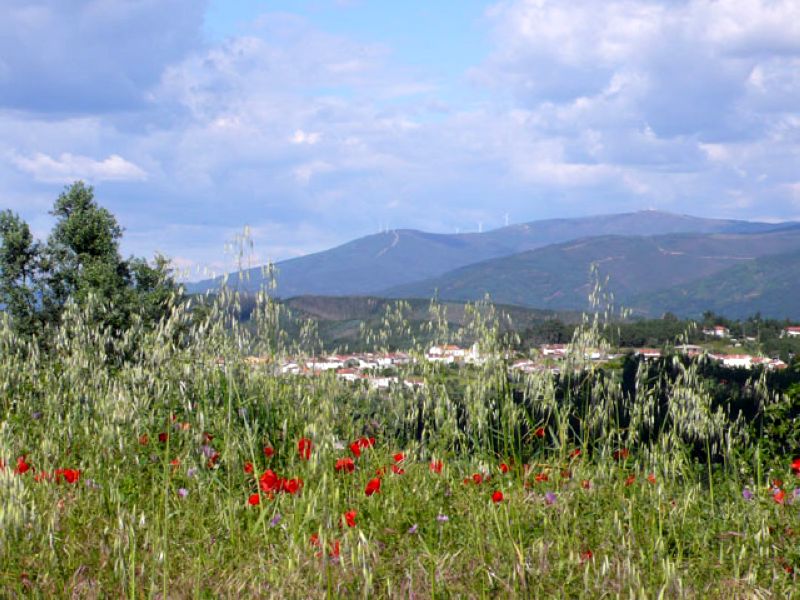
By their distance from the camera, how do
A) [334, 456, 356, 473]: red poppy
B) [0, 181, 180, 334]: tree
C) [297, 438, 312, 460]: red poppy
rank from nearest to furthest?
[297, 438, 312, 460]: red poppy → [334, 456, 356, 473]: red poppy → [0, 181, 180, 334]: tree

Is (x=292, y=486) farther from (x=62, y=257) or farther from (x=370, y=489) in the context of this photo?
(x=62, y=257)

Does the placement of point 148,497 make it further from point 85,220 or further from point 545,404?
point 85,220

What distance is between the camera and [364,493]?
5.05 metres

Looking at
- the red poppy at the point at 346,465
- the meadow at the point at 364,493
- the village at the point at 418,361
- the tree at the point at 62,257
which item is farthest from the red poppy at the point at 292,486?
the tree at the point at 62,257

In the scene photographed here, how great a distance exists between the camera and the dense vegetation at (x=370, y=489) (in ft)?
12.0

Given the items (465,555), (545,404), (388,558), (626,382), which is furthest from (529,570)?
(626,382)

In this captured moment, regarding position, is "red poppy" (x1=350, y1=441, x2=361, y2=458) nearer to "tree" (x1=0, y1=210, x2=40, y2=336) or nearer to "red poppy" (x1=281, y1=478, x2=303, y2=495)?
"red poppy" (x1=281, y1=478, x2=303, y2=495)

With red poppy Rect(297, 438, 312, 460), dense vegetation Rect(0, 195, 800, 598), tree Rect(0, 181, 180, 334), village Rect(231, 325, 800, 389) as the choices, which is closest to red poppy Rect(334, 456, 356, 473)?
dense vegetation Rect(0, 195, 800, 598)

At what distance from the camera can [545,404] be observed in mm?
5883

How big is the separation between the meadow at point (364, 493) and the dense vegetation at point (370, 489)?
0.02 m

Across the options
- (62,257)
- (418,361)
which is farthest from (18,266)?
(418,361)

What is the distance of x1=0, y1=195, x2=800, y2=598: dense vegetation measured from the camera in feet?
12.0

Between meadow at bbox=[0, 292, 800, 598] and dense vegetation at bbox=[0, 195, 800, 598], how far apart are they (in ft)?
0.07

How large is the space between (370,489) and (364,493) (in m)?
0.60
